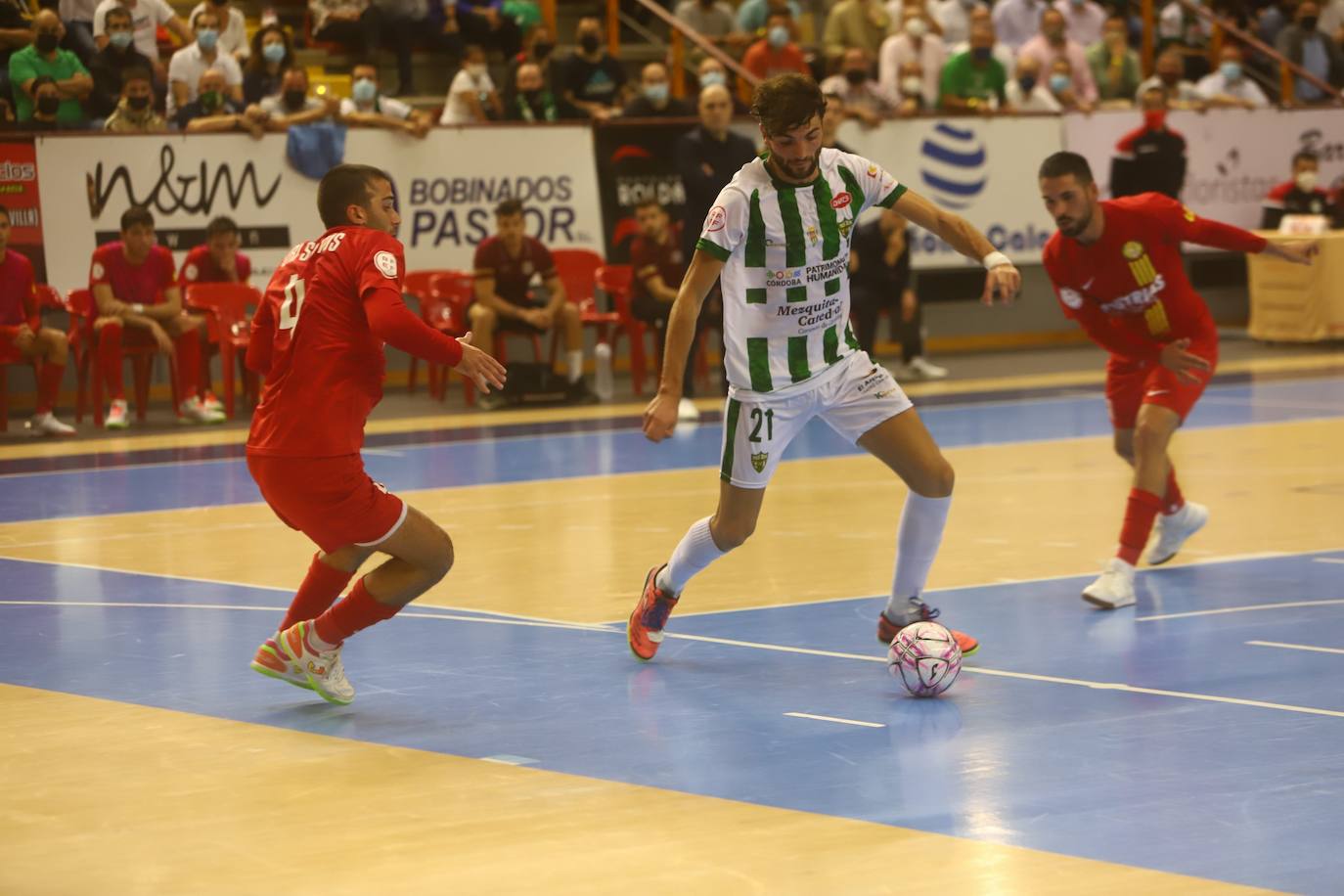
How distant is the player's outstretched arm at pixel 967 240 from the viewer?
305 inches

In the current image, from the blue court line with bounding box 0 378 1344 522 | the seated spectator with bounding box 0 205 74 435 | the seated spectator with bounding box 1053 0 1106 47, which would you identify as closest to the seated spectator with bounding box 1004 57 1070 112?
the seated spectator with bounding box 1053 0 1106 47

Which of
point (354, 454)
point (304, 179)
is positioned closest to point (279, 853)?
point (354, 454)

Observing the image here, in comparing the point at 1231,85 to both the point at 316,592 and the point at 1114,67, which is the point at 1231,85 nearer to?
the point at 1114,67

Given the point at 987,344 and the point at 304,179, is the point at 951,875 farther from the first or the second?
the point at 987,344

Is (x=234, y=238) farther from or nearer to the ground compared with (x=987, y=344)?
farther from the ground

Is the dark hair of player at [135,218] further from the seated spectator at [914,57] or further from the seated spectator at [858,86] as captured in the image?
the seated spectator at [914,57]

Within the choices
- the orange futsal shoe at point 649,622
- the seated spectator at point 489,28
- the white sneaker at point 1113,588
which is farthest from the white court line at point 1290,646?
the seated spectator at point 489,28

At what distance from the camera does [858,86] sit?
75.4 feet

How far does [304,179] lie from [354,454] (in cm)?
1280

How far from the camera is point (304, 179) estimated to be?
1950 centimetres

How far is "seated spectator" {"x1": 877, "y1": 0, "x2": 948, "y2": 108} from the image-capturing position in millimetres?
23766

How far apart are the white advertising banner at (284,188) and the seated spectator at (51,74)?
780 millimetres

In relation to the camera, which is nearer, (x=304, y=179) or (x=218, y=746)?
(x=218, y=746)

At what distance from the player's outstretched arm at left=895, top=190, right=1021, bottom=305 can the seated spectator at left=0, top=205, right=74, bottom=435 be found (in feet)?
34.7
